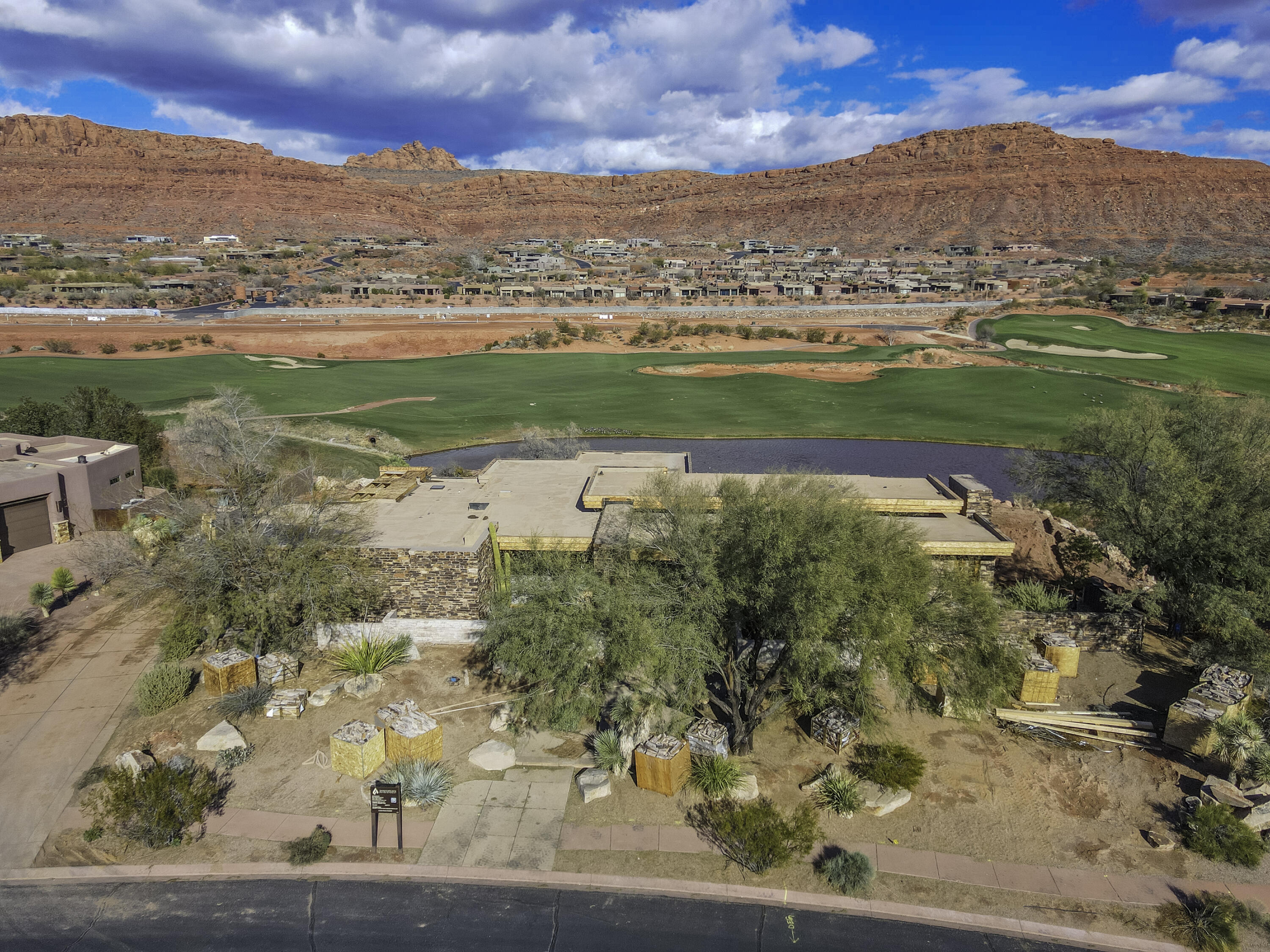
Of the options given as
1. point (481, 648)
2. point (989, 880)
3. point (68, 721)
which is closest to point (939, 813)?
point (989, 880)

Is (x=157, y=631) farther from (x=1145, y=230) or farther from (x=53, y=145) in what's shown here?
(x=53, y=145)

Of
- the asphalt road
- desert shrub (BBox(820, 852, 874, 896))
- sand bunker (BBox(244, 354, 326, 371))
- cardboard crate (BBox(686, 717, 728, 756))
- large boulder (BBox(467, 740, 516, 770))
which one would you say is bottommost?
the asphalt road

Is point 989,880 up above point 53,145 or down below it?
below

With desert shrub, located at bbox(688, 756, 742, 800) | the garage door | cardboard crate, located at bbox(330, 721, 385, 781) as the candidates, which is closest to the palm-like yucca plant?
desert shrub, located at bbox(688, 756, 742, 800)

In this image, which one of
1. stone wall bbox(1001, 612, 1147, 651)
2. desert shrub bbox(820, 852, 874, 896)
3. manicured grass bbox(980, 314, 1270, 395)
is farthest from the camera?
manicured grass bbox(980, 314, 1270, 395)

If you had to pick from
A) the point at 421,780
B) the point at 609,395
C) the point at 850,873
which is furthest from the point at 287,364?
the point at 850,873

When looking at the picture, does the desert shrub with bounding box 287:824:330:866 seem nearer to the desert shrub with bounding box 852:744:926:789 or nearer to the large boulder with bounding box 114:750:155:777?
the large boulder with bounding box 114:750:155:777
